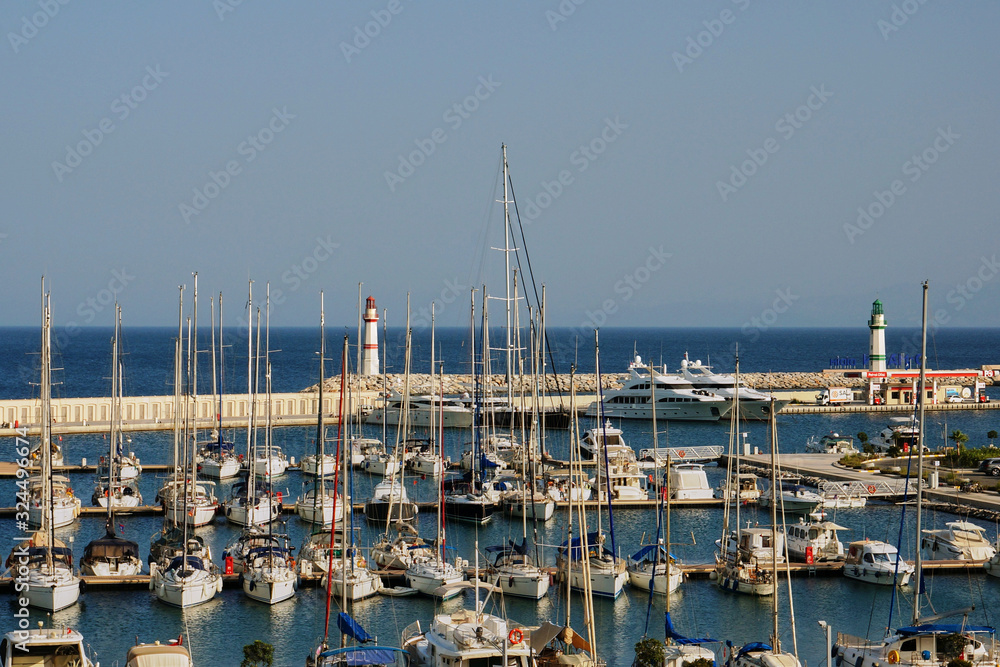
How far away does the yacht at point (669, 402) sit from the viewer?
250 ft

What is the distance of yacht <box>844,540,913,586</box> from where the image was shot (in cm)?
2917

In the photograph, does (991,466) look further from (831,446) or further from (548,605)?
(548,605)

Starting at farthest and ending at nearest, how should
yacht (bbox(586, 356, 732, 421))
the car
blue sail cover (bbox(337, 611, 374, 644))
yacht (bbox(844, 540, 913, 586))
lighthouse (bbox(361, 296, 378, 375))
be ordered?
lighthouse (bbox(361, 296, 378, 375)) < yacht (bbox(586, 356, 732, 421)) < the car < yacht (bbox(844, 540, 913, 586)) < blue sail cover (bbox(337, 611, 374, 644))

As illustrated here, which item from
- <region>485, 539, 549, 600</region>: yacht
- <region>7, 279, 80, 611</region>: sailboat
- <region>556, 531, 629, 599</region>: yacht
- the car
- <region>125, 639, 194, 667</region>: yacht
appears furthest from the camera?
the car

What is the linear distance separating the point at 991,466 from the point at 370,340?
5390cm

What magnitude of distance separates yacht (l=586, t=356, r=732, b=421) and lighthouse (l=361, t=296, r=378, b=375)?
2041cm

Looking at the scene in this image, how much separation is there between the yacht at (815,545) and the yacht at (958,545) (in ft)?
7.90

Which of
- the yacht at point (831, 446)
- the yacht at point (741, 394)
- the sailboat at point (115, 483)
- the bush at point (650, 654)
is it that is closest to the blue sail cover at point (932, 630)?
the bush at point (650, 654)

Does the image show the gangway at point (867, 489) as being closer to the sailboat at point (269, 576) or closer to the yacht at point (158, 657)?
the sailboat at point (269, 576)

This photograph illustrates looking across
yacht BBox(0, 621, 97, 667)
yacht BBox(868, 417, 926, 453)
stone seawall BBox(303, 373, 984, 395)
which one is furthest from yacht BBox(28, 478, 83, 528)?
stone seawall BBox(303, 373, 984, 395)

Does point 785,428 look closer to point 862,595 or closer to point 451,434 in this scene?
point 451,434

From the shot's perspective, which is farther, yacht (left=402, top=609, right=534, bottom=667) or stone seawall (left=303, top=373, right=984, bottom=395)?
stone seawall (left=303, top=373, right=984, bottom=395)

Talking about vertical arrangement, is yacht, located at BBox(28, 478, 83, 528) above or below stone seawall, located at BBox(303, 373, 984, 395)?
below

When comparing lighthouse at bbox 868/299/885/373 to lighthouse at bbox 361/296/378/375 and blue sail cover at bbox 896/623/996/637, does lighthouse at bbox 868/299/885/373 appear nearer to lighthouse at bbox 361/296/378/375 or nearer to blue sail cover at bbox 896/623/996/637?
lighthouse at bbox 361/296/378/375
